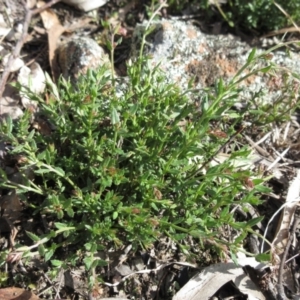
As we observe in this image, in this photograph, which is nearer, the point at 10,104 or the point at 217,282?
the point at 217,282

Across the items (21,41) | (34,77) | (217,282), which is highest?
(21,41)

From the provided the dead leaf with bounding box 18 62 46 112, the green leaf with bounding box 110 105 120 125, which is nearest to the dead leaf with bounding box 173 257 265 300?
the green leaf with bounding box 110 105 120 125

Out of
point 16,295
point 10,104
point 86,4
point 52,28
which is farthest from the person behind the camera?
point 86,4

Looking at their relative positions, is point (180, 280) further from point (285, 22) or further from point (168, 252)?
point (285, 22)

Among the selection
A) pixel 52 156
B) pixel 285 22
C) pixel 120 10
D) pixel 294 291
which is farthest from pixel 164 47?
pixel 294 291

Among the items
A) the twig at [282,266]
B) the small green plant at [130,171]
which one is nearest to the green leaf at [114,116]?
the small green plant at [130,171]

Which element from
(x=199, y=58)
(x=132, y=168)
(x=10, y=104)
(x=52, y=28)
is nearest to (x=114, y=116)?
(x=132, y=168)

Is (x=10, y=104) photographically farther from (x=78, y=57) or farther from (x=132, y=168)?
(x=132, y=168)
